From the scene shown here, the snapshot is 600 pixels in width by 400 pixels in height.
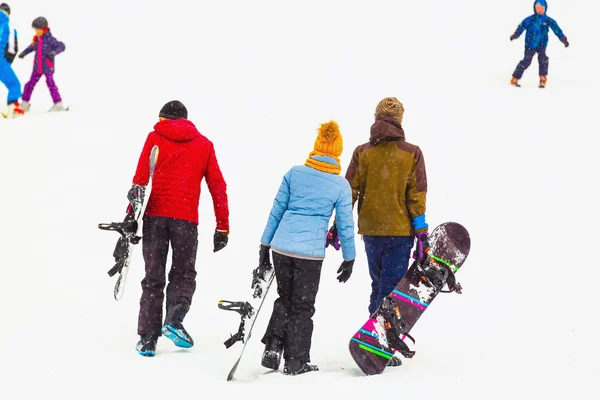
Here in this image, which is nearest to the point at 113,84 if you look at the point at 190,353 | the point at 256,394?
the point at 190,353

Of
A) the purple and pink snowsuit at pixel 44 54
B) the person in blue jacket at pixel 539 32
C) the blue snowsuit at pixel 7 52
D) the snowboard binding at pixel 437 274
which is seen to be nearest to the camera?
the snowboard binding at pixel 437 274

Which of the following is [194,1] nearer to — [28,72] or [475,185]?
[28,72]

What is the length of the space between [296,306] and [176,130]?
5.03 feet

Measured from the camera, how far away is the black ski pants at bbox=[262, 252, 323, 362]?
19.5ft

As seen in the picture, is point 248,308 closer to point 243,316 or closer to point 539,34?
point 243,316

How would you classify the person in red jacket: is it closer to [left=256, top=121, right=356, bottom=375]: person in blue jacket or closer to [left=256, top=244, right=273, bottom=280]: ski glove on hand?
[left=256, top=244, right=273, bottom=280]: ski glove on hand

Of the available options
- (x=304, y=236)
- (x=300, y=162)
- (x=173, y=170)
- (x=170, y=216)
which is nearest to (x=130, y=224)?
(x=170, y=216)

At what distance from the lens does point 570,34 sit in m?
18.9

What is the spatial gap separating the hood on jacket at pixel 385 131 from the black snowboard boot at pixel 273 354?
1589 mm

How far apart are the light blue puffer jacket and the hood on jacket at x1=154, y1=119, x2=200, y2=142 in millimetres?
867

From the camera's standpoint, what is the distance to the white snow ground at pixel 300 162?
595 cm

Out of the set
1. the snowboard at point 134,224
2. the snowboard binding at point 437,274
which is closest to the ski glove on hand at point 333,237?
the snowboard binding at point 437,274

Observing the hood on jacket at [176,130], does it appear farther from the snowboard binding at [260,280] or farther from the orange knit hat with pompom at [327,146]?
the snowboard binding at [260,280]

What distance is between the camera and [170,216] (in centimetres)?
634
